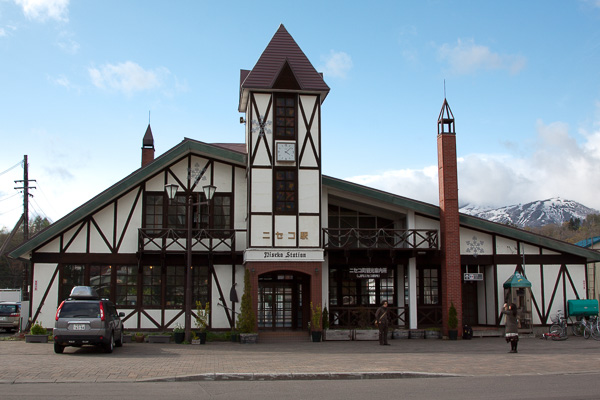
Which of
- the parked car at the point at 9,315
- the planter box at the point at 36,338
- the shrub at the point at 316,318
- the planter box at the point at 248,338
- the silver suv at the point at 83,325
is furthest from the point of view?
the parked car at the point at 9,315

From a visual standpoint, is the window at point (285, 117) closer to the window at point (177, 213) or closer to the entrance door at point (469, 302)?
the window at point (177, 213)

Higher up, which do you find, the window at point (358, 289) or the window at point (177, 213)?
the window at point (177, 213)

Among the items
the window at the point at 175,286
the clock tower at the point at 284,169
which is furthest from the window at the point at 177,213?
the clock tower at the point at 284,169

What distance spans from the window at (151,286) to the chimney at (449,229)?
11378 mm

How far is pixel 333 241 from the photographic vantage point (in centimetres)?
2561

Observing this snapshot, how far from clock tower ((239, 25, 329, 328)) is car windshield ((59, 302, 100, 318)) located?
7000 millimetres

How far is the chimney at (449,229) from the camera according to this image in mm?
24547

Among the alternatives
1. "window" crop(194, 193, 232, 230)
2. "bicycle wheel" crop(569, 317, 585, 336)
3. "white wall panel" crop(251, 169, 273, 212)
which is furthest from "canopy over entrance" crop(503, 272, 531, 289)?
"window" crop(194, 193, 232, 230)

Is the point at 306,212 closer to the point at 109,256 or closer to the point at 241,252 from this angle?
the point at 241,252

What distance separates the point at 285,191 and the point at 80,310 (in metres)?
9.14

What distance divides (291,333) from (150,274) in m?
6.18

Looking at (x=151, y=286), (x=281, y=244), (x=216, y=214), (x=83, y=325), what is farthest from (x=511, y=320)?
(x=151, y=286)

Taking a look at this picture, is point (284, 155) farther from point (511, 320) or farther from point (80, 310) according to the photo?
point (511, 320)

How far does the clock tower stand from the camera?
76.5ft
